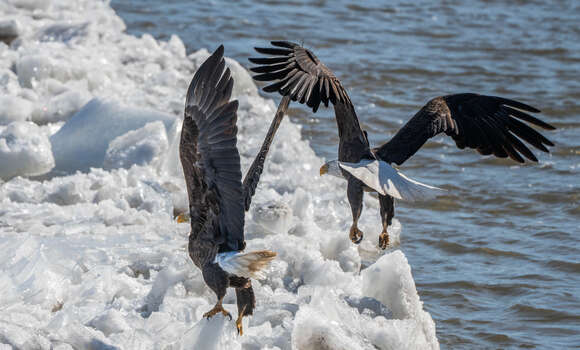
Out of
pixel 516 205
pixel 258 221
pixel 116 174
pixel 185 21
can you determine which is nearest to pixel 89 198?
pixel 116 174

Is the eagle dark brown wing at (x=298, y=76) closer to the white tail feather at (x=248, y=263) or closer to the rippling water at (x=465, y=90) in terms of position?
the white tail feather at (x=248, y=263)

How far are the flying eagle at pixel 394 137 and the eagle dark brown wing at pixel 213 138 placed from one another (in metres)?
0.60

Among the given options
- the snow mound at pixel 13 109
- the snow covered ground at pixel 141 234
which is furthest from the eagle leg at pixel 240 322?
the snow mound at pixel 13 109

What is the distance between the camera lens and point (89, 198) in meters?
6.27

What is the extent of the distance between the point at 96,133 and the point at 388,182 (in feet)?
12.2

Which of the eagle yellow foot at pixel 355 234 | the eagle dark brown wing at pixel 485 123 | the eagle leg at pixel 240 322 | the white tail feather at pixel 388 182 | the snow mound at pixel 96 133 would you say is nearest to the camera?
the eagle leg at pixel 240 322

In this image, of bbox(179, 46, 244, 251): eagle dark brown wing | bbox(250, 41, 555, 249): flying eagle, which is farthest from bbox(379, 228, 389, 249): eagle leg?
bbox(179, 46, 244, 251): eagle dark brown wing

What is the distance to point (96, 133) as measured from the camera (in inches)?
291

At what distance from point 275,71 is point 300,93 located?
189mm

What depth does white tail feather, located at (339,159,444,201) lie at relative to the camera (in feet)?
13.6

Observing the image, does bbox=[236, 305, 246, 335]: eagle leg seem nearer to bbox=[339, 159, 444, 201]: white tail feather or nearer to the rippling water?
bbox=[339, 159, 444, 201]: white tail feather

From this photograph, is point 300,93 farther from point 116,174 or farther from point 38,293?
point 116,174

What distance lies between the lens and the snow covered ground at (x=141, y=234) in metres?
4.18

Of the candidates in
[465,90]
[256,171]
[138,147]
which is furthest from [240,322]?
[465,90]
